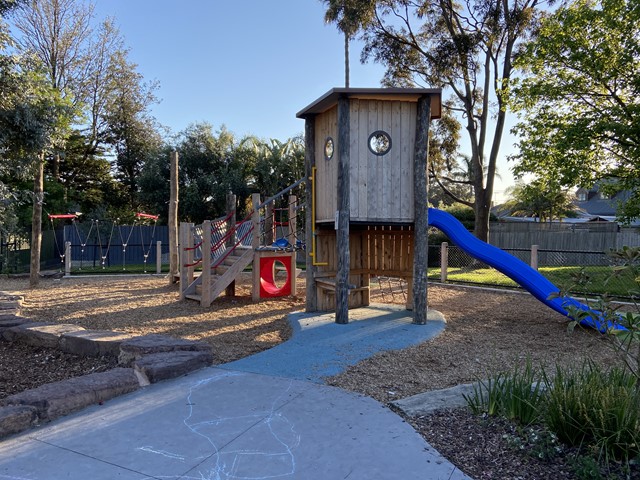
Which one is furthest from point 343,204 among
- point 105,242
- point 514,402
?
point 105,242

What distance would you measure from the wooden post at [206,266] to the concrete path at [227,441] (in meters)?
5.19

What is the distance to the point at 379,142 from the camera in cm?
745

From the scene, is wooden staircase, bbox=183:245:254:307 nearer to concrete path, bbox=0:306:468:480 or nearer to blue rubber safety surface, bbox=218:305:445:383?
blue rubber safety surface, bbox=218:305:445:383

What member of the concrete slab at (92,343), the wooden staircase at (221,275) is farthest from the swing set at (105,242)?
the concrete slab at (92,343)

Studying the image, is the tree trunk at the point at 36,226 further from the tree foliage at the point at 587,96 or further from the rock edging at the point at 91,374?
the tree foliage at the point at 587,96

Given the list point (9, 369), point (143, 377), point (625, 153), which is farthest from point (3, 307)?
point (625, 153)

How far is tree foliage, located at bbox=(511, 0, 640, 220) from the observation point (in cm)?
1278

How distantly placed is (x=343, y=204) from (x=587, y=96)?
11315 millimetres

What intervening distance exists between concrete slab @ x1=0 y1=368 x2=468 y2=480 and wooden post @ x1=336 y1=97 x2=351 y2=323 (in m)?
3.04

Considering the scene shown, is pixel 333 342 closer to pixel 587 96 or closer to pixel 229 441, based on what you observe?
pixel 229 441

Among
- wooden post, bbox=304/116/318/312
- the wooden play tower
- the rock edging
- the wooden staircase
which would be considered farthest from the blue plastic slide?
the rock edging

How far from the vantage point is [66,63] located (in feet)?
84.3

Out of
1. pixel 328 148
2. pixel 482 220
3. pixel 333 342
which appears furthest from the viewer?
pixel 482 220

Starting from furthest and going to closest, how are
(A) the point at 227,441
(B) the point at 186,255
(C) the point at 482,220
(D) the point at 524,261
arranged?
1. (C) the point at 482,220
2. (D) the point at 524,261
3. (B) the point at 186,255
4. (A) the point at 227,441
